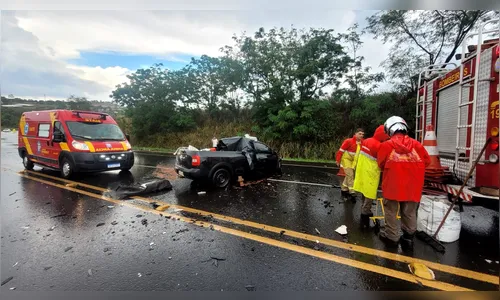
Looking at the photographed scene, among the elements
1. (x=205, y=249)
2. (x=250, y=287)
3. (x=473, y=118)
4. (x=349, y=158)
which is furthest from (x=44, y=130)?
(x=473, y=118)

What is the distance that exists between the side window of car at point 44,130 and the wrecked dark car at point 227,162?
4.78 m

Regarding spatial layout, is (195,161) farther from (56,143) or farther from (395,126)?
(56,143)

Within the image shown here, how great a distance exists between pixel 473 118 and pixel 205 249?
4.44 m

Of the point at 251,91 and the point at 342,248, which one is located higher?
the point at 251,91

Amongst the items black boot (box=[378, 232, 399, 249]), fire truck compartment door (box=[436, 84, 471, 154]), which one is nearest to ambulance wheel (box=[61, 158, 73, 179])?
black boot (box=[378, 232, 399, 249])

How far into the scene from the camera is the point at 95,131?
24.4 ft

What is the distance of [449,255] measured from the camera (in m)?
2.88

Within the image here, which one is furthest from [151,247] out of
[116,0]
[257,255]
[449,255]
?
[449,255]

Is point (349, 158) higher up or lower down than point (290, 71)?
lower down

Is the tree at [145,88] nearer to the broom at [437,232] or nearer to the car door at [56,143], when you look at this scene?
A: the car door at [56,143]

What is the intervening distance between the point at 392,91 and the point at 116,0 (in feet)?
41.6

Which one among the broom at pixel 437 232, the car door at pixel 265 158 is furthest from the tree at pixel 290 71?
the broom at pixel 437 232

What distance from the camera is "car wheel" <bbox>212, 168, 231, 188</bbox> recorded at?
20.0 feet

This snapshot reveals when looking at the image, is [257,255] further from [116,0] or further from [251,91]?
[251,91]
